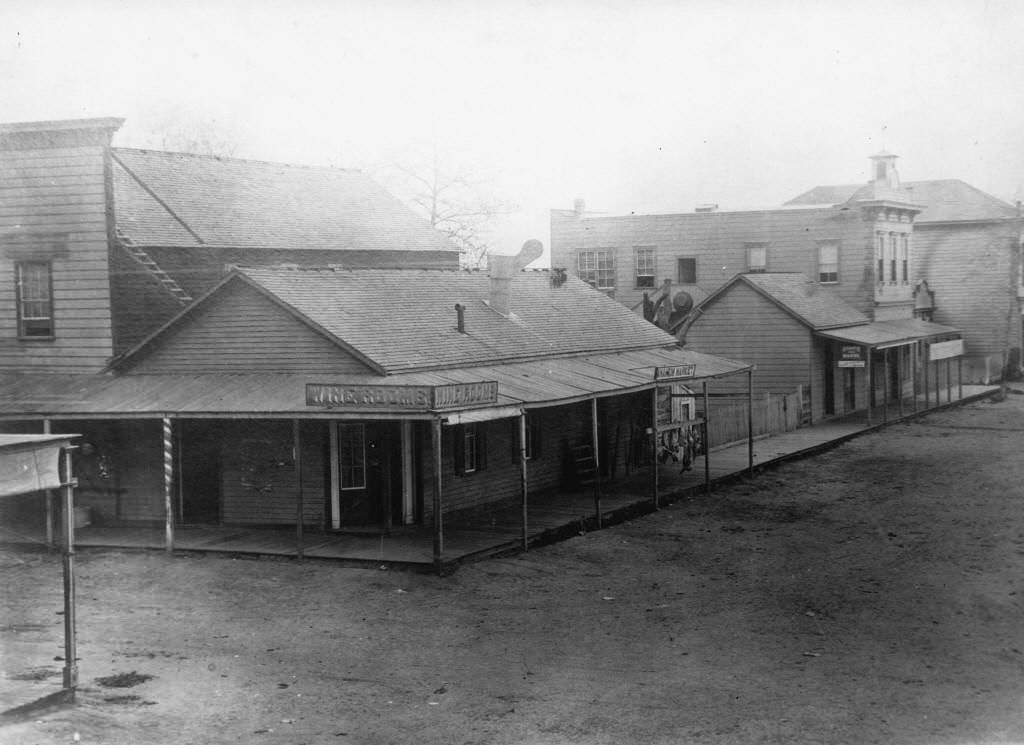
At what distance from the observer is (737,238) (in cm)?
4359

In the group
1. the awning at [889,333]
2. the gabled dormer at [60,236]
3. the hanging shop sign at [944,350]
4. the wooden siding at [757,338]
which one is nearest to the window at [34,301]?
the gabled dormer at [60,236]

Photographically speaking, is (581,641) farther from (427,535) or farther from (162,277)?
(162,277)

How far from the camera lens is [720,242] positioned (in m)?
43.8

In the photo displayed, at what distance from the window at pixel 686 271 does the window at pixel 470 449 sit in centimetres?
2431

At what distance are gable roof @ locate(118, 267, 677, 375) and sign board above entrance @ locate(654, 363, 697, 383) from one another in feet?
8.36

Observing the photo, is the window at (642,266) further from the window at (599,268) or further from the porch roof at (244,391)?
the porch roof at (244,391)

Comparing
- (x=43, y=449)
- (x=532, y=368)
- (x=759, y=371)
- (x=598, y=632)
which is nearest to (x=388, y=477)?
(x=532, y=368)

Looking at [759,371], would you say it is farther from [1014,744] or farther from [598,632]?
Answer: [1014,744]

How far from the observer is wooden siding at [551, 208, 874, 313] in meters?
41.1

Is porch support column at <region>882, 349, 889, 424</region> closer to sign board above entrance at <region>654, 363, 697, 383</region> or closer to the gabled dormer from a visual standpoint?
sign board above entrance at <region>654, 363, 697, 383</region>

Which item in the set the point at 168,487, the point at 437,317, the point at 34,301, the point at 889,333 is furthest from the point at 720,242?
the point at 168,487

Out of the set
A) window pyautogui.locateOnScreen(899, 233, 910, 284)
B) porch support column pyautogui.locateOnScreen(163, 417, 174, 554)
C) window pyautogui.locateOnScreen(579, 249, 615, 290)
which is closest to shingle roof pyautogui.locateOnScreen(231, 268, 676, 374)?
porch support column pyautogui.locateOnScreen(163, 417, 174, 554)

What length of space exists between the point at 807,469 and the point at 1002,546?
9.21 meters

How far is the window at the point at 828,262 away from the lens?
41.5m
